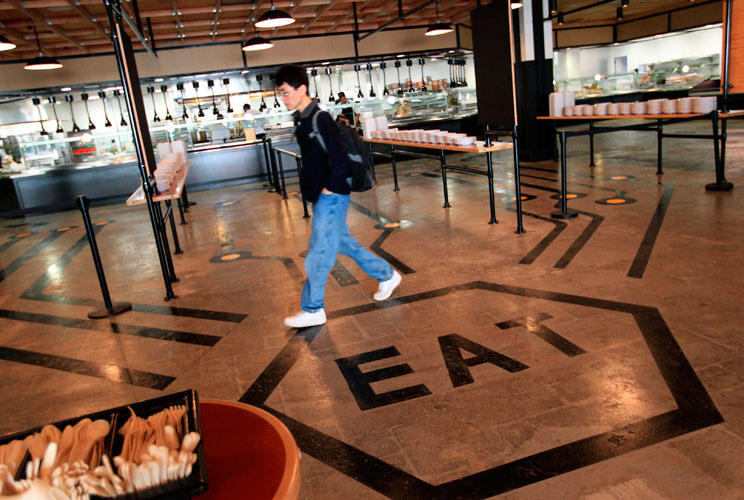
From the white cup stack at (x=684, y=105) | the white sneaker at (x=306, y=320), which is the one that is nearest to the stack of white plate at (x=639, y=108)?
the white cup stack at (x=684, y=105)

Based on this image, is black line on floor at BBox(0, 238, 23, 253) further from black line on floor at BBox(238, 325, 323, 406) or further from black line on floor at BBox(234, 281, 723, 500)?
black line on floor at BBox(234, 281, 723, 500)

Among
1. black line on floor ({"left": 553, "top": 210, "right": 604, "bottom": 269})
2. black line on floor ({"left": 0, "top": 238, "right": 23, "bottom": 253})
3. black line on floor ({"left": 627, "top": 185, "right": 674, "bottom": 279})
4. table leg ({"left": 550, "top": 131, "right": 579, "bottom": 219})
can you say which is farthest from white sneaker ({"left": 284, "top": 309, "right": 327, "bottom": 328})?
black line on floor ({"left": 0, "top": 238, "right": 23, "bottom": 253})

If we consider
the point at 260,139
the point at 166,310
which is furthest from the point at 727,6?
the point at 260,139

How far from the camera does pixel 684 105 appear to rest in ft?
23.0

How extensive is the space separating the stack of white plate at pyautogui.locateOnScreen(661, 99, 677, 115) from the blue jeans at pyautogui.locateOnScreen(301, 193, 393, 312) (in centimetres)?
568

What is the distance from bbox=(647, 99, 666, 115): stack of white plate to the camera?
7402mm

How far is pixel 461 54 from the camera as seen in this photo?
1404 cm

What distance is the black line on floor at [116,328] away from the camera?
3668 millimetres

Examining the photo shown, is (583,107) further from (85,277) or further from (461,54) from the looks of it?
(85,277)

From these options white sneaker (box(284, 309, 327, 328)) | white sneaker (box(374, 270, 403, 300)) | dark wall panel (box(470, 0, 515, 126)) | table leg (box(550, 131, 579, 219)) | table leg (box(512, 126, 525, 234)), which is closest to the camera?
white sneaker (box(284, 309, 327, 328))

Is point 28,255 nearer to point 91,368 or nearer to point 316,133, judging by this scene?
point 91,368

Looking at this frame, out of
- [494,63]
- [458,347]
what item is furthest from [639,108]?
[458,347]

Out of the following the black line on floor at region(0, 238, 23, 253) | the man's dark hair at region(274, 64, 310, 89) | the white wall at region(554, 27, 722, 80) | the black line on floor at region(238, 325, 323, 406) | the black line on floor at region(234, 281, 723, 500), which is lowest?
the black line on floor at region(234, 281, 723, 500)

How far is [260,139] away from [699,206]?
8.38 meters
